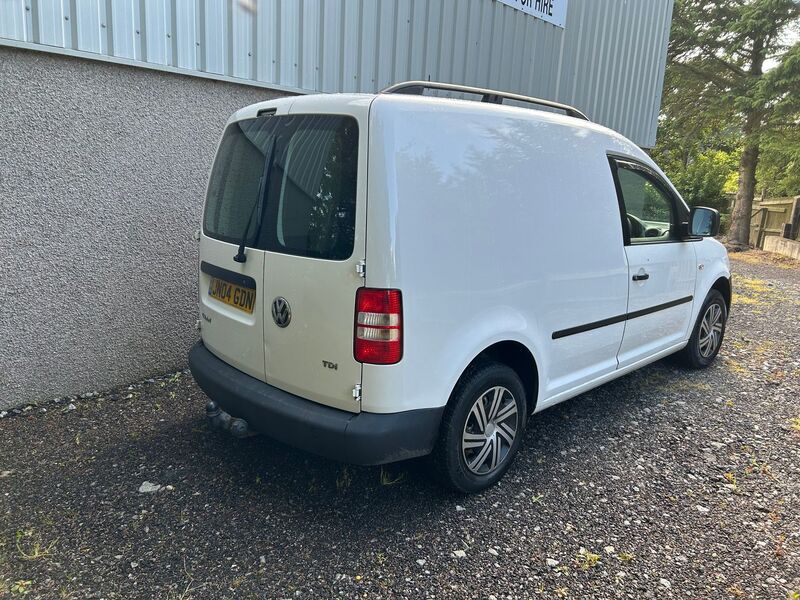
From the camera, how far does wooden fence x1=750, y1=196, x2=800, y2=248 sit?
47.3ft

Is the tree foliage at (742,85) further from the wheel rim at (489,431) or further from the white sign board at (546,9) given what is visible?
the wheel rim at (489,431)

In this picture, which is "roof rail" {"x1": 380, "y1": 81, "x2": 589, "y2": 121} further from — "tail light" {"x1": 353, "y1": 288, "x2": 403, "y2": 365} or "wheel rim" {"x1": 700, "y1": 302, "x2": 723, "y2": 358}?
"wheel rim" {"x1": 700, "y1": 302, "x2": 723, "y2": 358}

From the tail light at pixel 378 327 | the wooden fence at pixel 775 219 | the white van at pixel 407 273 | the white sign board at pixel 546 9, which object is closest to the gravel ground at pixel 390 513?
the white van at pixel 407 273

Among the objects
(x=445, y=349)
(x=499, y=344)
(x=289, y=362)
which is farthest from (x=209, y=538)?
(x=499, y=344)

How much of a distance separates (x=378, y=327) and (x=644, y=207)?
2.49 meters

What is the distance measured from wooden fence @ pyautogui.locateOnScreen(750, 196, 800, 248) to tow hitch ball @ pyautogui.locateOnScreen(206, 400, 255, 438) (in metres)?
15.5

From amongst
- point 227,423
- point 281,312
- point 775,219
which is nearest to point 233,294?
point 281,312

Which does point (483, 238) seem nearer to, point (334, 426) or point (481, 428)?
point (481, 428)

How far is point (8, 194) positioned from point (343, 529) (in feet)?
10.0

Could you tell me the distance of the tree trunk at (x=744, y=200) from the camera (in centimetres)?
1485

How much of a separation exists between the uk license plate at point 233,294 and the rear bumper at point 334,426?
1.25 feet

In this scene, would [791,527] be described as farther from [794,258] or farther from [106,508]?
[794,258]

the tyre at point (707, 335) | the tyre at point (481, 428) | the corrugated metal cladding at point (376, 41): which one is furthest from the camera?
the tyre at point (707, 335)

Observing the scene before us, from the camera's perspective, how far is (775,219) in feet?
51.7
